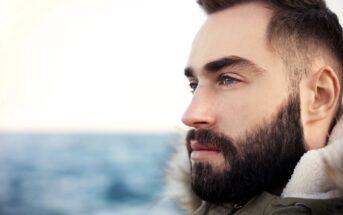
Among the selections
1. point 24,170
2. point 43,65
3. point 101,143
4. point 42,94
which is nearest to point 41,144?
point 101,143

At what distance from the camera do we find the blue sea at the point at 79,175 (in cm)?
505

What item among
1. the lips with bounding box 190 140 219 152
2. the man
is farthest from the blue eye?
the lips with bounding box 190 140 219 152

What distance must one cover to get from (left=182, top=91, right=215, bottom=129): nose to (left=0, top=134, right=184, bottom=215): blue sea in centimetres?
22

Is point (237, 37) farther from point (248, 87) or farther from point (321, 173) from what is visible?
point (321, 173)

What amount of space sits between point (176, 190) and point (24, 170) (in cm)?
816

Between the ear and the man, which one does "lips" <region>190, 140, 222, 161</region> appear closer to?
the man

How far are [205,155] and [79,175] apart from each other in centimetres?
697

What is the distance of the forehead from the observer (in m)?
0.80

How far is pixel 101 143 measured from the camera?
12.0 meters

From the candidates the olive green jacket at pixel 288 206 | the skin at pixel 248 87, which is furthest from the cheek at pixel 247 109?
the olive green jacket at pixel 288 206

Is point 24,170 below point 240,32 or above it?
below

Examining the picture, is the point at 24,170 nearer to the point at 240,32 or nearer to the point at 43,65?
the point at 43,65

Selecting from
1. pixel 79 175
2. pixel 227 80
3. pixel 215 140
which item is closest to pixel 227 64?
pixel 227 80

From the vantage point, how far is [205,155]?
32.1 inches
